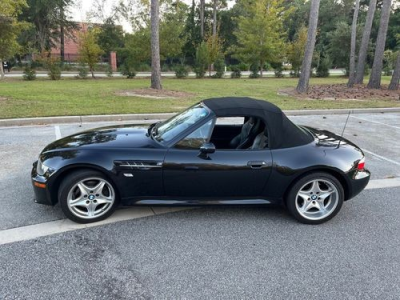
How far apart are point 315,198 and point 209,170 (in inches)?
49.9

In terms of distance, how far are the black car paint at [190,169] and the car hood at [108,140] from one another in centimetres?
1

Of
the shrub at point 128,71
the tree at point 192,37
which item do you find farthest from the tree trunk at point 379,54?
the tree at point 192,37

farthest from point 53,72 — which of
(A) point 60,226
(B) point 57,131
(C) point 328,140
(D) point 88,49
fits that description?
(C) point 328,140

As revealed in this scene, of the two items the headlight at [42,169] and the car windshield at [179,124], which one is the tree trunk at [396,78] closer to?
the car windshield at [179,124]

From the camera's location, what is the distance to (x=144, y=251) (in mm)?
3027

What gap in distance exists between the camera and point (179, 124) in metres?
3.80

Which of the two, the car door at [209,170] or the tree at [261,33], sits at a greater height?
the tree at [261,33]

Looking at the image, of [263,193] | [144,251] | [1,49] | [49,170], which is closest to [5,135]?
[49,170]

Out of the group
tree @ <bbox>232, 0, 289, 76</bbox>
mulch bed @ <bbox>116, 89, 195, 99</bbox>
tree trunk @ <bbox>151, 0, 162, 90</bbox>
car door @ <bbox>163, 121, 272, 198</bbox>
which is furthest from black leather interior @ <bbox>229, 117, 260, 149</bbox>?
tree @ <bbox>232, 0, 289, 76</bbox>

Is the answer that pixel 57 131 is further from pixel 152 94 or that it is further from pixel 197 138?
pixel 152 94

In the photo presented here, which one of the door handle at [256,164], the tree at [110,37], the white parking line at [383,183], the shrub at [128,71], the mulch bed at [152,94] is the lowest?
the white parking line at [383,183]

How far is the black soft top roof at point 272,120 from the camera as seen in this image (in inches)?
141

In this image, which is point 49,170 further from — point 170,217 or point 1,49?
point 1,49

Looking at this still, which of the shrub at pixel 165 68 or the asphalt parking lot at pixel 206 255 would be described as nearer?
the asphalt parking lot at pixel 206 255
